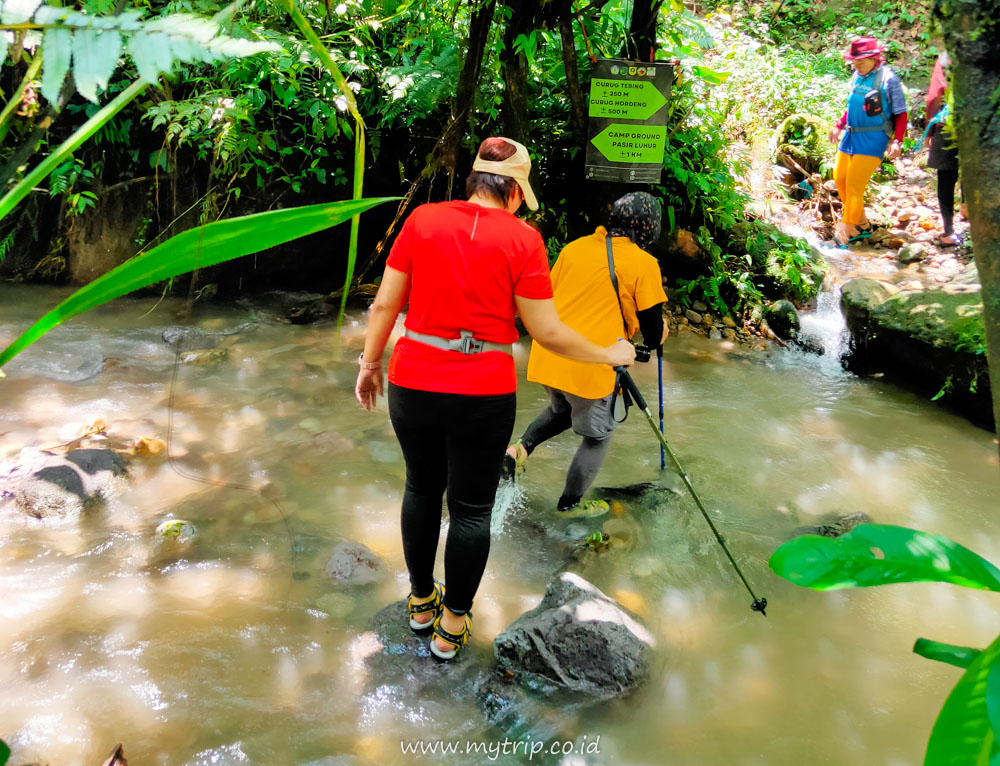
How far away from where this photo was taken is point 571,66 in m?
5.55

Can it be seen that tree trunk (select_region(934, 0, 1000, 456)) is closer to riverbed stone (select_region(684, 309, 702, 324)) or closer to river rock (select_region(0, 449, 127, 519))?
river rock (select_region(0, 449, 127, 519))

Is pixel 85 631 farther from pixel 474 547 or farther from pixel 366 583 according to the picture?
pixel 474 547

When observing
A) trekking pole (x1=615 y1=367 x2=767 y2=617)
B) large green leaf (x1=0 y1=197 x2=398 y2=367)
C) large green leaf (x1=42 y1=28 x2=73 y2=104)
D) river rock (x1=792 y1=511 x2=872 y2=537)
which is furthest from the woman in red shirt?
river rock (x1=792 y1=511 x2=872 y2=537)

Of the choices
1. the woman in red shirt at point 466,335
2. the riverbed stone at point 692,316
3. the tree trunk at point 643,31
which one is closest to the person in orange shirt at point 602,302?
the woman in red shirt at point 466,335

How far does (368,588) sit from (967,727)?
2.26m

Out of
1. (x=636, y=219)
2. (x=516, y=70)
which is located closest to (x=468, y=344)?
(x=636, y=219)

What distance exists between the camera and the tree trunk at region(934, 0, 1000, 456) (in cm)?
85

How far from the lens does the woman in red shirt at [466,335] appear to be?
82.4 inches

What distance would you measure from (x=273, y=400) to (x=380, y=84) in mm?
3017

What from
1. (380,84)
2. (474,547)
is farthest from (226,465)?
(380,84)

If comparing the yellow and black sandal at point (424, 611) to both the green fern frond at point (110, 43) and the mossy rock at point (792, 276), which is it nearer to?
the green fern frond at point (110, 43)

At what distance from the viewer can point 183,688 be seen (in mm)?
2250

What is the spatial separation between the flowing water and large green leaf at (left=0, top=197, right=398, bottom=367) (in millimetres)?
1658

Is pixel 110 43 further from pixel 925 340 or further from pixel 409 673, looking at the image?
pixel 925 340
